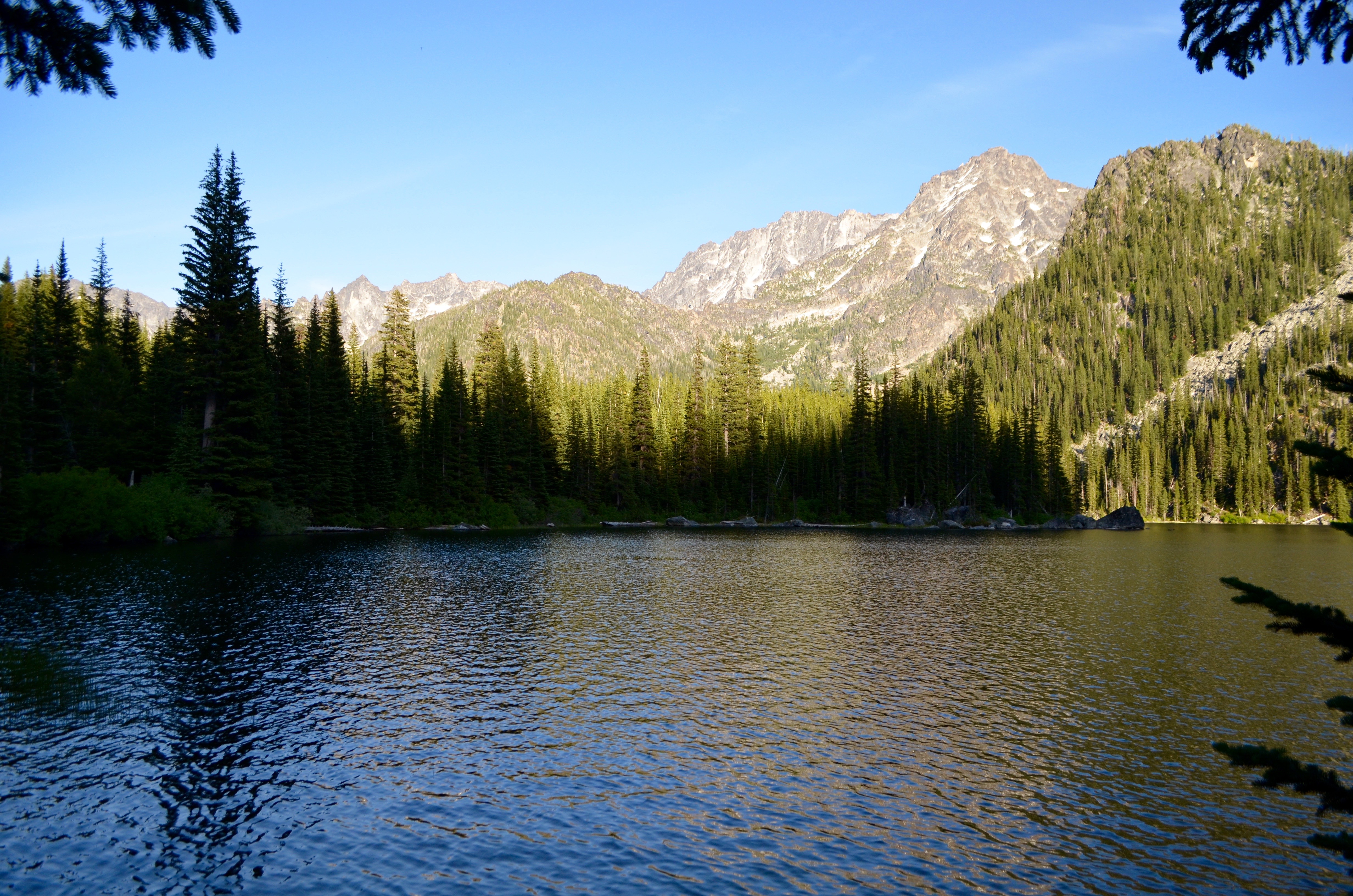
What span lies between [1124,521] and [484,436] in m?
106

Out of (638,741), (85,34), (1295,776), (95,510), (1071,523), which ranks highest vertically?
(85,34)

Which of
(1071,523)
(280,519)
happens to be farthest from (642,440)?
(1071,523)

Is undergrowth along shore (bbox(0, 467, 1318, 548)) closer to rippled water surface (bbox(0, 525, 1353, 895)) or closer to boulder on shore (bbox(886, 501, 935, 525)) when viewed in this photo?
rippled water surface (bbox(0, 525, 1353, 895))

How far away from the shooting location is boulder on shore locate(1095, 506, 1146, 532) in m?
130

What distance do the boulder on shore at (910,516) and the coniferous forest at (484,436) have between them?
4.58ft

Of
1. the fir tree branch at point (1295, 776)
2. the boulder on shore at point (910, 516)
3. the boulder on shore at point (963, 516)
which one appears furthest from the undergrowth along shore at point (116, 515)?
the boulder on shore at point (963, 516)

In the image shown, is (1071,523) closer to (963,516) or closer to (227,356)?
(963,516)

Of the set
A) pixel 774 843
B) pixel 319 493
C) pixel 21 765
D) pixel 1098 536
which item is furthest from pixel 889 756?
A: pixel 1098 536

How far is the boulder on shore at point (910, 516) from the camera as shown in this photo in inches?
5059

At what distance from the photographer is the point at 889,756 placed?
67.1 feet

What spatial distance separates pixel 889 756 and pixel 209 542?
224ft

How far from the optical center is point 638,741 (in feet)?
70.6

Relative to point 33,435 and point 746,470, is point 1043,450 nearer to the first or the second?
point 746,470

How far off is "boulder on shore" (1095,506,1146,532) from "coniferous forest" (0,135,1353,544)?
10.4 meters
